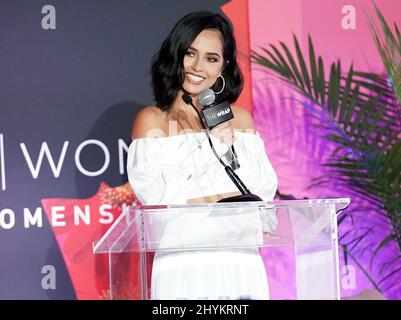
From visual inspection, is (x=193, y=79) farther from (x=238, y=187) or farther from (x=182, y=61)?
(x=238, y=187)

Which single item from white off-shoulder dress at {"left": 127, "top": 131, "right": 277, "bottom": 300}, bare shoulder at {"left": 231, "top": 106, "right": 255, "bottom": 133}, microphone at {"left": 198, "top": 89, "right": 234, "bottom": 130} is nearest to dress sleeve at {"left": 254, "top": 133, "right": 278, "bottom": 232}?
white off-shoulder dress at {"left": 127, "top": 131, "right": 277, "bottom": 300}

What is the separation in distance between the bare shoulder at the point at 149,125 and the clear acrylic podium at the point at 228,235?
115 cm

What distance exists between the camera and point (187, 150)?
3396 millimetres

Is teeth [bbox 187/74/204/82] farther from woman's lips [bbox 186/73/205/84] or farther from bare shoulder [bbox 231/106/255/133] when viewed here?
bare shoulder [bbox 231/106/255/133]

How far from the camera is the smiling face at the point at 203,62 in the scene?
11.8 ft

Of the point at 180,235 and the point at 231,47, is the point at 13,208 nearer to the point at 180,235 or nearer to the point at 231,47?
the point at 231,47

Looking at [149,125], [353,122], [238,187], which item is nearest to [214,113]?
[238,187]

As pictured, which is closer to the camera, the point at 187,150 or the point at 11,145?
the point at 187,150

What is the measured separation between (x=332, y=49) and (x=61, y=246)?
6.14 ft

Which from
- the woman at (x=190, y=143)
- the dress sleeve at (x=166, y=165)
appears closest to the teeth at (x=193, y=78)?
the woman at (x=190, y=143)

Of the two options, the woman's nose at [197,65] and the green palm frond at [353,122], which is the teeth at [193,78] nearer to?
the woman's nose at [197,65]

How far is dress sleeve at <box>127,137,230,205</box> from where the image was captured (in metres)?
3.17
